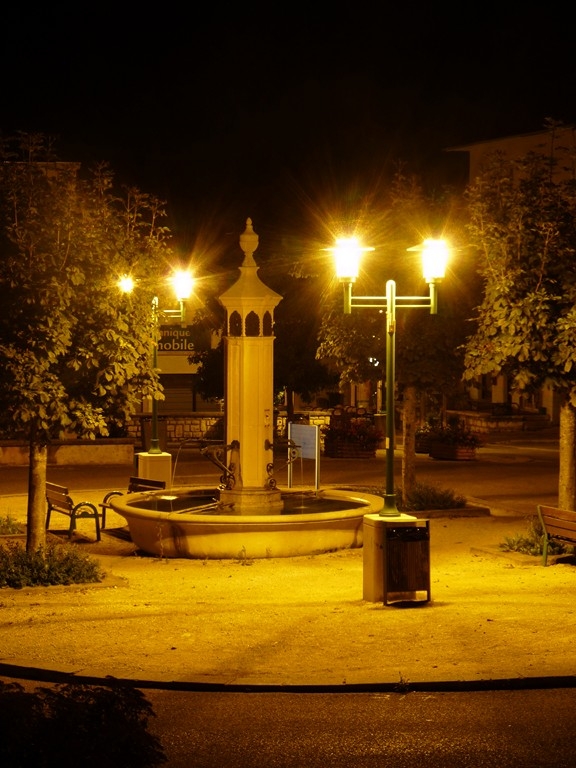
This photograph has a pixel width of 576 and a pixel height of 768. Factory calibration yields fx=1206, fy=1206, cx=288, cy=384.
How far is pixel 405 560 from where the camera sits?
11789 millimetres

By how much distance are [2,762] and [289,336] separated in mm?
32673

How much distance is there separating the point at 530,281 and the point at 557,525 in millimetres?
3102

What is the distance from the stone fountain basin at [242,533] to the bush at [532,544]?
6.86ft

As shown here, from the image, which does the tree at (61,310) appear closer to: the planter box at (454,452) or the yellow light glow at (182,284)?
the yellow light glow at (182,284)

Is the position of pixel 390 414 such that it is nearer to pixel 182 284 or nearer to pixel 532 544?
pixel 532 544

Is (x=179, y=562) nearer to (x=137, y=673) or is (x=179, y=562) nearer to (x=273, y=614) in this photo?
(x=273, y=614)

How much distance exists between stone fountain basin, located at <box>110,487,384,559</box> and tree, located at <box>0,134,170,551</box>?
6.51ft

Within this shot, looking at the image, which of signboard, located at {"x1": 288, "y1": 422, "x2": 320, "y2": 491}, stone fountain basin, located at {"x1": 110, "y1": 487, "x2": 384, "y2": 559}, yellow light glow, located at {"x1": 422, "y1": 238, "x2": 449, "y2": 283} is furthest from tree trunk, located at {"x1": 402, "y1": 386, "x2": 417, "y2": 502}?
yellow light glow, located at {"x1": 422, "y1": 238, "x2": 449, "y2": 283}

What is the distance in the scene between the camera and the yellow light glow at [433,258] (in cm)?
1337

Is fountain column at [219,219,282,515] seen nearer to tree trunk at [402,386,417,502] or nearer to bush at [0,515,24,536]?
bush at [0,515,24,536]

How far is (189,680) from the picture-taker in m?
8.88

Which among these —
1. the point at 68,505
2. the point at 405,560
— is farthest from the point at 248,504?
the point at 405,560

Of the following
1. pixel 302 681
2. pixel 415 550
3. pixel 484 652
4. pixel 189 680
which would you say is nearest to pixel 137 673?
pixel 189 680

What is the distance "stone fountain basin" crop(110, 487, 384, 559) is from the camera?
51.0 ft
